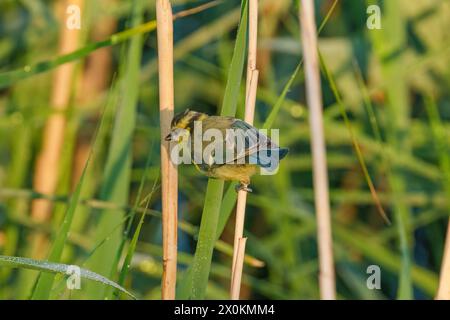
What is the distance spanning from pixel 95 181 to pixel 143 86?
40cm

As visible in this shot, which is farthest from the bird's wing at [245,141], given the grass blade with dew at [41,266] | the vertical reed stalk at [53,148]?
the vertical reed stalk at [53,148]

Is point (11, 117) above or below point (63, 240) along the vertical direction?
above

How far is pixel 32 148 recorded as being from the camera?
8.54 ft

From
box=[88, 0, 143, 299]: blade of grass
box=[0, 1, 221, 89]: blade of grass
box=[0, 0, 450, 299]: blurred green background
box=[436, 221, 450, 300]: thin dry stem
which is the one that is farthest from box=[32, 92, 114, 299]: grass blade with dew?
box=[0, 0, 450, 299]: blurred green background

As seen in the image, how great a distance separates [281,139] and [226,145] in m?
1.12

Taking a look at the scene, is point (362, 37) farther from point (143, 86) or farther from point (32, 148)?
point (32, 148)

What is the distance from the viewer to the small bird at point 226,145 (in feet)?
3.72

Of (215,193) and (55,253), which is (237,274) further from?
(55,253)

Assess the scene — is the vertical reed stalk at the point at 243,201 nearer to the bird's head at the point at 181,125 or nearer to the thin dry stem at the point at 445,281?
the bird's head at the point at 181,125

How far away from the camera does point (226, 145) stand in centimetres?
→ 116

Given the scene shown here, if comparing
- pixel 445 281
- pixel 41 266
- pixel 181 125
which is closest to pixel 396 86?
pixel 445 281

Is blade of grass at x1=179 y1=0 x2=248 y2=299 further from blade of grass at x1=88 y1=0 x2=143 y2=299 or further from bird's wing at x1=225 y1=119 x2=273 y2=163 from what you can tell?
blade of grass at x1=88 y1=0 x2=143 y2=299

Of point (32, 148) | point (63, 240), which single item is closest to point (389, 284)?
point (32, 148)

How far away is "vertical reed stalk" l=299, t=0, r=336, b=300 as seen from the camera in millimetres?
1093
